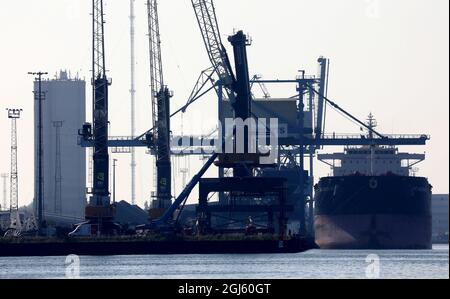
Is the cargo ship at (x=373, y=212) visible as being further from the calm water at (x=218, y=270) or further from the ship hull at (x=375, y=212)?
the calm water at (x=218, y=270)

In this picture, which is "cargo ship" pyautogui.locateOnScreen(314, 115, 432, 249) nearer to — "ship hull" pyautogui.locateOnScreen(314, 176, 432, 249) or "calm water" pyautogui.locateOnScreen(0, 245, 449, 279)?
"ship hull" pyautogui.locateOnScreen(314, 176, 432, 249)

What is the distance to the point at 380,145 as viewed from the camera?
190m

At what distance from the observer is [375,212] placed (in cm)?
15962

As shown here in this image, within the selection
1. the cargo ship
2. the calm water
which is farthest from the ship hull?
the calm water

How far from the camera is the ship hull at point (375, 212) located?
157000 millimetres

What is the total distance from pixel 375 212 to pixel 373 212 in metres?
0.25

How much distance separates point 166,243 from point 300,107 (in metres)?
77.6

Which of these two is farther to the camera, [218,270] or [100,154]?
[100,154]

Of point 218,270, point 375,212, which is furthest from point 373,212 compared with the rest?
point 218,270

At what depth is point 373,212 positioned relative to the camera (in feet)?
524

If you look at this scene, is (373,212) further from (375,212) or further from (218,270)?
(218,270)

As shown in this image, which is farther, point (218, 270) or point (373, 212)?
point (373, 212)

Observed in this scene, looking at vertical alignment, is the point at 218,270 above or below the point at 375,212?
below

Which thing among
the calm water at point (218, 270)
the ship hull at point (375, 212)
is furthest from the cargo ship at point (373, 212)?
the calm water at point (218, 270)
